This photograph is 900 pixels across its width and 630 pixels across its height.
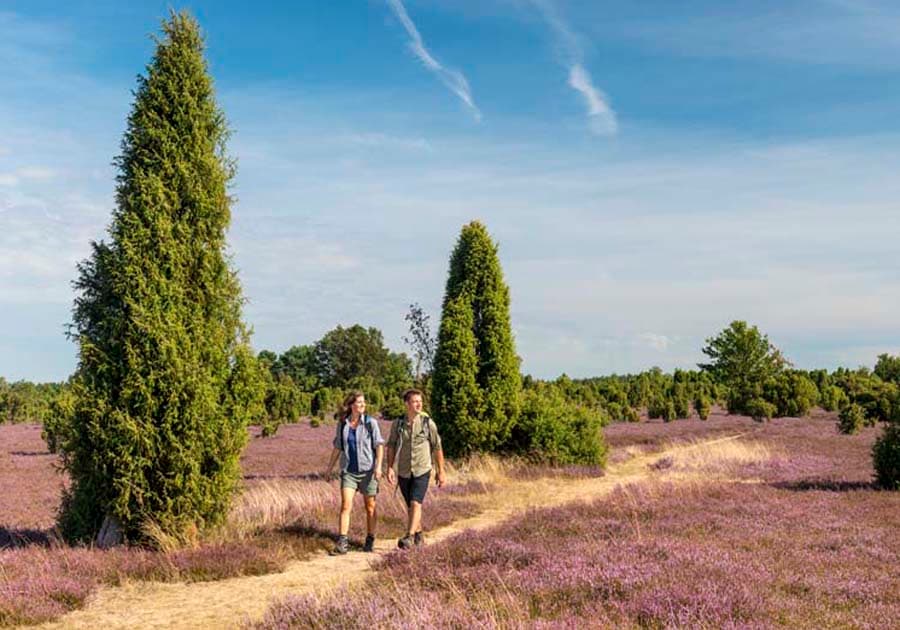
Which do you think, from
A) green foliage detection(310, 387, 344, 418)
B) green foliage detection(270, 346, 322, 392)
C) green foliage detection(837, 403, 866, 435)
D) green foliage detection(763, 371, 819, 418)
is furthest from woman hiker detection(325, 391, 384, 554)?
green foliage detection(270, 346, 322, 392)

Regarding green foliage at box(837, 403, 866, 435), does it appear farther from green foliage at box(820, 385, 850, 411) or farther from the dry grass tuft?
green foliage at box(820, 385, 850, 411)

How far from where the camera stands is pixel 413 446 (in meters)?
10.4

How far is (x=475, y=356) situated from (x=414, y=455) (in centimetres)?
1024

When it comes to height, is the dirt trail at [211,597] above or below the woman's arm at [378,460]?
below

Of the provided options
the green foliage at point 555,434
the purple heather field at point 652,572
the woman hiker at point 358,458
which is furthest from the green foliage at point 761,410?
the woman hiker at point 358,458

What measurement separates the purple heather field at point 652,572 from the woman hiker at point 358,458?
1296 mm

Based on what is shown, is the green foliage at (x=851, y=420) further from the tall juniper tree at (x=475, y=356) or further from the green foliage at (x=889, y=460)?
the tall juniper tree at (x=475, y=356)

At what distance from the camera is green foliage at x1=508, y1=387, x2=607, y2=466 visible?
2075 cm

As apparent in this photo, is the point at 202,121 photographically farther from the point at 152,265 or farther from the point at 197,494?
the point at 197,494

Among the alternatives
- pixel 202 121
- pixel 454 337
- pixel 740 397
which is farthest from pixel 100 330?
pixel 740 397

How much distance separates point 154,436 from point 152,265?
226cm

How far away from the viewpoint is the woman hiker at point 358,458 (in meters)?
10.2

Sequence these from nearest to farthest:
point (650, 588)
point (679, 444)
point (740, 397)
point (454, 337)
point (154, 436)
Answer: point (650, 588)
point (154, 436)
point (454, 337)
point (679, 444)
point (740, 397)

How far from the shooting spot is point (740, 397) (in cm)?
5319
